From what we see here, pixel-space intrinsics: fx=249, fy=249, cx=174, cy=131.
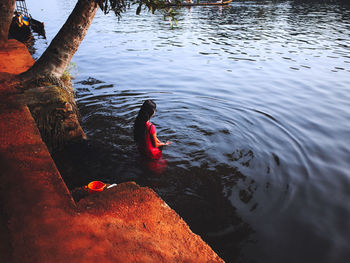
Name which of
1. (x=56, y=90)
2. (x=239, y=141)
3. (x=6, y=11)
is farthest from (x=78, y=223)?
(x=6, y=11)

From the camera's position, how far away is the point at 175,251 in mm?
2451

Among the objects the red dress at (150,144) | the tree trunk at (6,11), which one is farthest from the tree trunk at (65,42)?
the tree trunk at (6,11)

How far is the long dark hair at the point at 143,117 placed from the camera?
196 inches

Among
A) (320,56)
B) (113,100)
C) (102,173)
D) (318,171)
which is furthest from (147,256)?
(320,56)

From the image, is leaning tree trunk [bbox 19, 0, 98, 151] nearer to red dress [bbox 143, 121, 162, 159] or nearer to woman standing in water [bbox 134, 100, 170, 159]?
woman standing in water [bbox 134, 100, 170, 159]

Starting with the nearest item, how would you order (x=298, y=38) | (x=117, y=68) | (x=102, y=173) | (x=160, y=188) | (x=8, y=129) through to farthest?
(x=8, y=129), (x=160, y=188), (x=102, y=173), (x=117, y=68), (x=298, y=38)

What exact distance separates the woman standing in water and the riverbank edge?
2.07m

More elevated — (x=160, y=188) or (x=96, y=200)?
(x=96, y=200)

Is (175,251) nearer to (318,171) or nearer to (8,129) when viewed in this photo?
(8,129)

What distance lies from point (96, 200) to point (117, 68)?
39.2 ft

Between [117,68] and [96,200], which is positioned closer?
[96,200]

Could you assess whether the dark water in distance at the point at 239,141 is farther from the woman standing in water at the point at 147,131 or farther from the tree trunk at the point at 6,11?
the tree trunk at the point at 6,11

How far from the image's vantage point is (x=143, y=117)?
199 inches

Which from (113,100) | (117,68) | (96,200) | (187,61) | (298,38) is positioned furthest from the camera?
(298,38)
